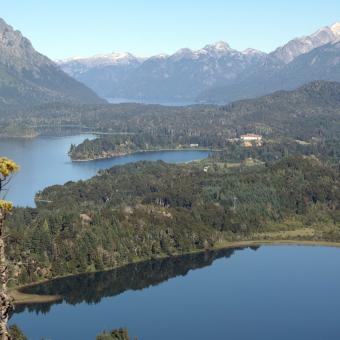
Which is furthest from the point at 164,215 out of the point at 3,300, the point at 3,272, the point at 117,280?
the point at 3,272

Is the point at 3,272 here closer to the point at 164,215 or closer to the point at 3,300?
the point at 3,300

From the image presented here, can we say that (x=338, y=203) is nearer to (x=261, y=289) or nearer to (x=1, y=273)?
(x=261, y=289)

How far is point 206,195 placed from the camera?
140 metres

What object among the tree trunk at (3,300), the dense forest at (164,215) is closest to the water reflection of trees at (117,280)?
the dense forest at (164,215)

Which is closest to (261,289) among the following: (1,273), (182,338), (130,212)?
(182,338)

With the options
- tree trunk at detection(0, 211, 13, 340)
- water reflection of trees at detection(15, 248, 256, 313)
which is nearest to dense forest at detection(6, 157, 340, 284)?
water reflection of trees at detection(15, 248, 256, 313)

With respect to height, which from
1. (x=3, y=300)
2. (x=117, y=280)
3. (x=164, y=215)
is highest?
(x=3, y=300)

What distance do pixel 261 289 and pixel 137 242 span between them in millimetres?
25711

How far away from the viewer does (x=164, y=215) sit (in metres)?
122

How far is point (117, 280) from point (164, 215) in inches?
1046

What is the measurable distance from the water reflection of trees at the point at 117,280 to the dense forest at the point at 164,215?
2394 millimetres

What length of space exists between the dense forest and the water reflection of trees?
2.39 metres

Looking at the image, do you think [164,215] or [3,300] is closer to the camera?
[3,300]

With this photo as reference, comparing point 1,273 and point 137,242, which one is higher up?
point 1,273
